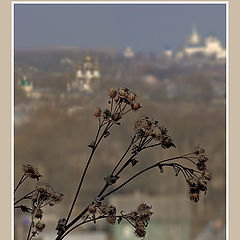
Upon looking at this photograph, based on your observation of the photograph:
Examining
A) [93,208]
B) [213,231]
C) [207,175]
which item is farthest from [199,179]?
[213,231]

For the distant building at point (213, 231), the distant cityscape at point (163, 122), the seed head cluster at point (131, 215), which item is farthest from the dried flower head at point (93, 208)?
the distant building at point (213, 231)

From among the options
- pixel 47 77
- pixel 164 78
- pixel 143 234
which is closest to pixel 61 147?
pixel 164 78

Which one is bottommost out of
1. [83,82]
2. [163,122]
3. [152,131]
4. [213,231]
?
[213,231]

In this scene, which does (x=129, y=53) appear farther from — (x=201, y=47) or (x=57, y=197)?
(x=57, y=197)

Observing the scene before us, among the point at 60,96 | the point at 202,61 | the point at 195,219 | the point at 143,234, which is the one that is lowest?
the point at 195,219

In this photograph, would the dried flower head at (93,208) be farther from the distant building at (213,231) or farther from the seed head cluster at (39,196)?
the distant building at (213,231)

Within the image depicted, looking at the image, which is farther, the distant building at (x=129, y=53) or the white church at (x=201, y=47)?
the distant building at (x=129, y=53)

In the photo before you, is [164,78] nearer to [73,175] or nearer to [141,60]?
[141,60]

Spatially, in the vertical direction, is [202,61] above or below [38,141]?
above

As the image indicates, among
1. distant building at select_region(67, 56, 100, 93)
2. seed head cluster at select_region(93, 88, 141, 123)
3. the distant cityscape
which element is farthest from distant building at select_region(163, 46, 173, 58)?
seed head cluster at select_region(93, 88, 141, 123)
